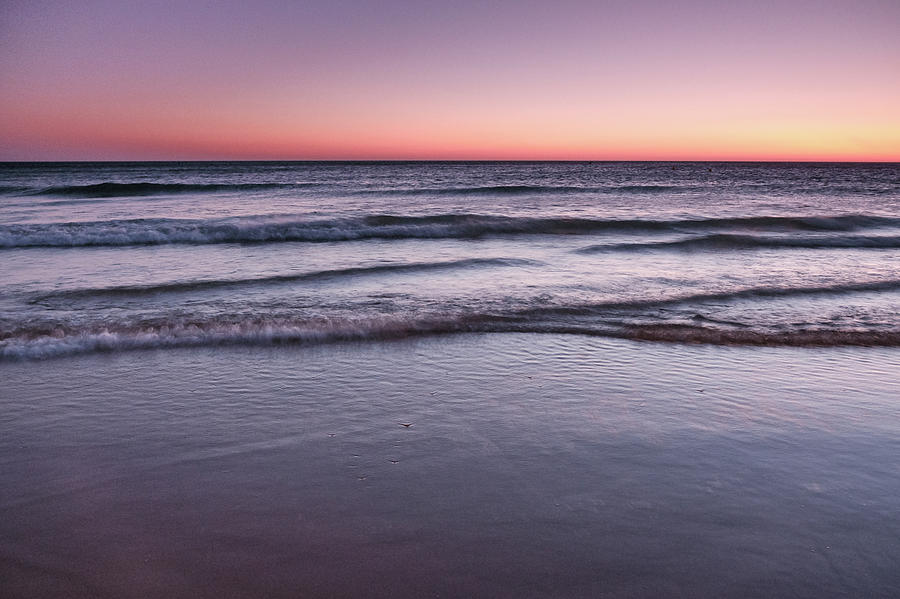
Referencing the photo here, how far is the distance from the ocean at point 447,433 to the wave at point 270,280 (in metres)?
0.09

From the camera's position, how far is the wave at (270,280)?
871cm

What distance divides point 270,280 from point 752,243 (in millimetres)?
11543

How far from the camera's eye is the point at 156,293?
28.9ft

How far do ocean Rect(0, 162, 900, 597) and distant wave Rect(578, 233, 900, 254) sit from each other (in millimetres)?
4060

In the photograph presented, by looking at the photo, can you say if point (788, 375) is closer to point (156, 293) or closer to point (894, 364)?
point (894, 364)

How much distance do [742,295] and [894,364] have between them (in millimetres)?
3191

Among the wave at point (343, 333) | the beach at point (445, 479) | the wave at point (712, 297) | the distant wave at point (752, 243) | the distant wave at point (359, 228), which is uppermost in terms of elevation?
the distant wave at point (359, 228)

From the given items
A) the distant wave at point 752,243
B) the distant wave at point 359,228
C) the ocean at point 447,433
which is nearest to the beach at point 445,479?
the ocean at point 447,433

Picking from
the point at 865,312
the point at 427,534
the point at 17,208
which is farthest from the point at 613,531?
the point at 17,208

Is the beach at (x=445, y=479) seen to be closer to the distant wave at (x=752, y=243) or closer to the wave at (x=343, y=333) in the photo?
the wave at (x=343, y=333)

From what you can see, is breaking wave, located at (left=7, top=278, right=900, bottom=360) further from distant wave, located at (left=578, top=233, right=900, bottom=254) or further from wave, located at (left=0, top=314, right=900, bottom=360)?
distant wave, located at (left=578, top=233, right=900, bottom=254)

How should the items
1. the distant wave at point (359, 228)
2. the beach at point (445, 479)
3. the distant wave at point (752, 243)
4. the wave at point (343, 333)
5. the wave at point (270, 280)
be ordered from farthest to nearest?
the distant wave at point (359, 228) < the distant wave at point (752, 243) < the wave at point (270, 280) < the wave at point (343, 333) < the beach at point (445, 479)

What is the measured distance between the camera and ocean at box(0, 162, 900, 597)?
2705 mm

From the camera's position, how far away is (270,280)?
10031 mm
